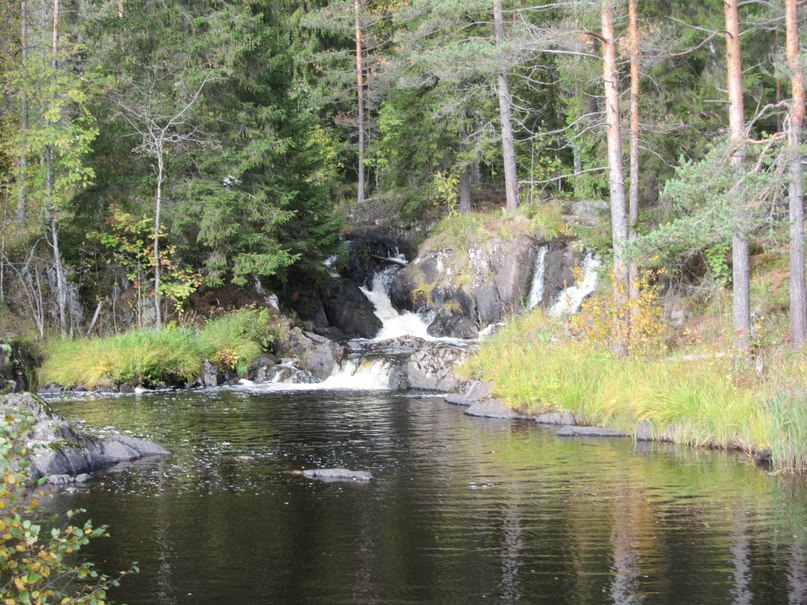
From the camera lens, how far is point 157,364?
67.6 ft

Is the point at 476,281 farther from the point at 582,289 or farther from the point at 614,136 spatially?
the point at 614,136

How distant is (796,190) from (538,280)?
13.2 m

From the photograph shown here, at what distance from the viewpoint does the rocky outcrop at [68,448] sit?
443 inches

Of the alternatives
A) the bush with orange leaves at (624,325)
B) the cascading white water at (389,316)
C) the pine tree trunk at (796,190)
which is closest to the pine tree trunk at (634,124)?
the bush with orange leaves at (624,325)

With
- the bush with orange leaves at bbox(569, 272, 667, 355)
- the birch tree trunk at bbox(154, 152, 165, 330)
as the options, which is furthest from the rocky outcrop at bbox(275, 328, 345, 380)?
the bush with orange leaves at bbox(569, 272, 667, 355)

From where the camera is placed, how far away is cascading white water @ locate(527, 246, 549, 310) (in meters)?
26.9

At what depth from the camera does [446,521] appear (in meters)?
9.19

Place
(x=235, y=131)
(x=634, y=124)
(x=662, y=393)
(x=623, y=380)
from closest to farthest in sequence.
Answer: (x=662, y=393), (x=623, y=380), (x=634, y=124), (x=235, y=131)

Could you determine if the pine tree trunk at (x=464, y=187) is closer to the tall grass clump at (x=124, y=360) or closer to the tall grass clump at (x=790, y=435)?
the tall grass clump at (x=124, y=360)

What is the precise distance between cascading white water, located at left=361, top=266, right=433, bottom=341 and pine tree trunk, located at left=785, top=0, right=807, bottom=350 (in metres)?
13.0

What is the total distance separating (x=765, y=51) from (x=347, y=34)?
17620 mm

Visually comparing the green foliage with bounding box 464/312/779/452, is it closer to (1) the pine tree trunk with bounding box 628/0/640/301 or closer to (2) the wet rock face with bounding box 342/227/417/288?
(1) the pine tree trunk with bounding box 628/0/640/301

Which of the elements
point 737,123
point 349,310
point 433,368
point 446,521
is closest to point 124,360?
point 433,368

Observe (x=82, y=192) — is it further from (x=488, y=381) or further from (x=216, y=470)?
(x=216, y=470)
